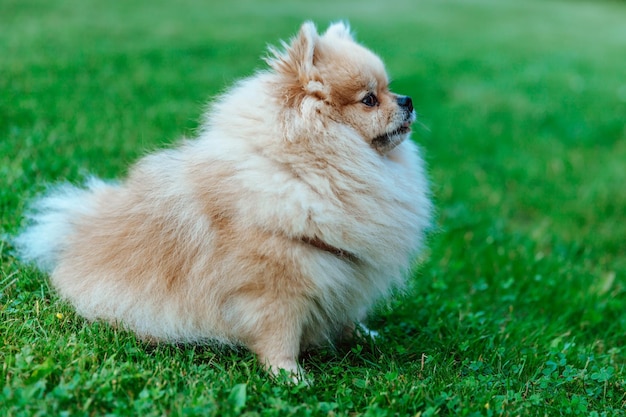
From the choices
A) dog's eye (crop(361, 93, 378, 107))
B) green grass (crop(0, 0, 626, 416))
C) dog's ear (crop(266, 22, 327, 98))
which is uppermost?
dog's ear (crop(266, 22, 327, 98))

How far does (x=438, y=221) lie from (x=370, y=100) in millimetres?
2633

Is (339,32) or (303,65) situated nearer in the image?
(303,65)

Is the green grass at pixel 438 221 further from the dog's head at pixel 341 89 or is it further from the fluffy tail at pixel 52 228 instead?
the dog's head at pixel 341 89

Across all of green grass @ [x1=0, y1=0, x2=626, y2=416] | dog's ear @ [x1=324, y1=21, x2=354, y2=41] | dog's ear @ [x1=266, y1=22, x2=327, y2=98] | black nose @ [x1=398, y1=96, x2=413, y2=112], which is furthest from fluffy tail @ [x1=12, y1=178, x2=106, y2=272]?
black nose @ [x1=398, y1=96, x2=413, y2=112]

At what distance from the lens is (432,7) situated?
2150 cm

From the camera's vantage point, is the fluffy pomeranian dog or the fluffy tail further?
the fluffy tail

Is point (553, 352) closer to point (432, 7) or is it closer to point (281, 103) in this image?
point (281, 103)

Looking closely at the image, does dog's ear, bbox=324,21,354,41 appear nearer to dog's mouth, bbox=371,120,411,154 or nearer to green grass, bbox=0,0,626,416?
dog's mouth, bbox=371,120,411,154

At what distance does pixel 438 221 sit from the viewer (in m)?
5.52

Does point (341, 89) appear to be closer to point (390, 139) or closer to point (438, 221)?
point (390, 139)

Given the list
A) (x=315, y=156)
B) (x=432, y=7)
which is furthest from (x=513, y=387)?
(x=432, y=7)

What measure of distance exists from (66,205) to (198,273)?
43.0 inches

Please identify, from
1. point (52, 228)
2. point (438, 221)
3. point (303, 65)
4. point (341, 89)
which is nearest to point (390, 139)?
point (341, 89)

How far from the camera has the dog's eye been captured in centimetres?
307
